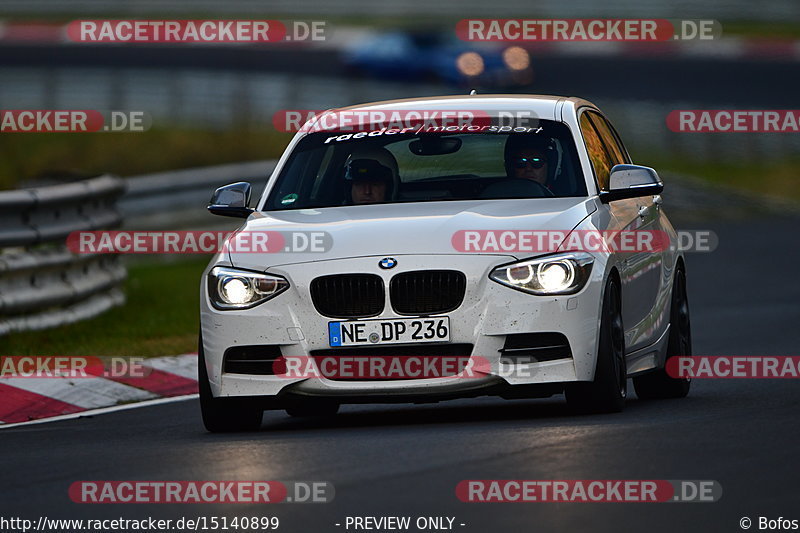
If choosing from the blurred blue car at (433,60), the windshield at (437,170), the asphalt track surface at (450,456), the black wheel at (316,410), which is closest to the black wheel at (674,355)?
the asphalt track surface at (450,456)

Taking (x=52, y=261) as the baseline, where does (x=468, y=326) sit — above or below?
below

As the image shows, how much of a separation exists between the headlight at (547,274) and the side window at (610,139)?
2.29 m

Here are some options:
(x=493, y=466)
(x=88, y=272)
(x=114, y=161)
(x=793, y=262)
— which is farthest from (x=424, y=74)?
(x=493, y=466)

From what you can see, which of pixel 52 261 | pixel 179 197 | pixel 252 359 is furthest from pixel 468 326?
pixel 179 197

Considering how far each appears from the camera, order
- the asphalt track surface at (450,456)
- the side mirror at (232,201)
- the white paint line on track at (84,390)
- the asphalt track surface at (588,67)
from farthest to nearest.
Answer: the asphalt track surface at (588,67)
the white paint line on track at (84,390)
the side mirror at (232,201)
the asphalt track surface at (450,456)

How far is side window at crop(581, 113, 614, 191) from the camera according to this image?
10258mm

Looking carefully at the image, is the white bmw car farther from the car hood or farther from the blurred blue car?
the blurred blue car

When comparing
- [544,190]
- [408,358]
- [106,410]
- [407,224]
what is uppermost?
[544,190]

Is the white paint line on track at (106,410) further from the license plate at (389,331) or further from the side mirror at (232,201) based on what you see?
the license plate at (389,331)

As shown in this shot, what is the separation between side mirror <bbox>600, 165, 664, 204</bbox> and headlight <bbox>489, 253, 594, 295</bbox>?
1.00m

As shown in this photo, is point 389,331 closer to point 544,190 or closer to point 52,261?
point 544,190

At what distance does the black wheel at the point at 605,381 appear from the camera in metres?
8.95

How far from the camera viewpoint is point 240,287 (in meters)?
9.12

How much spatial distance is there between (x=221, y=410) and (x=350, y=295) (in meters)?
0.95
